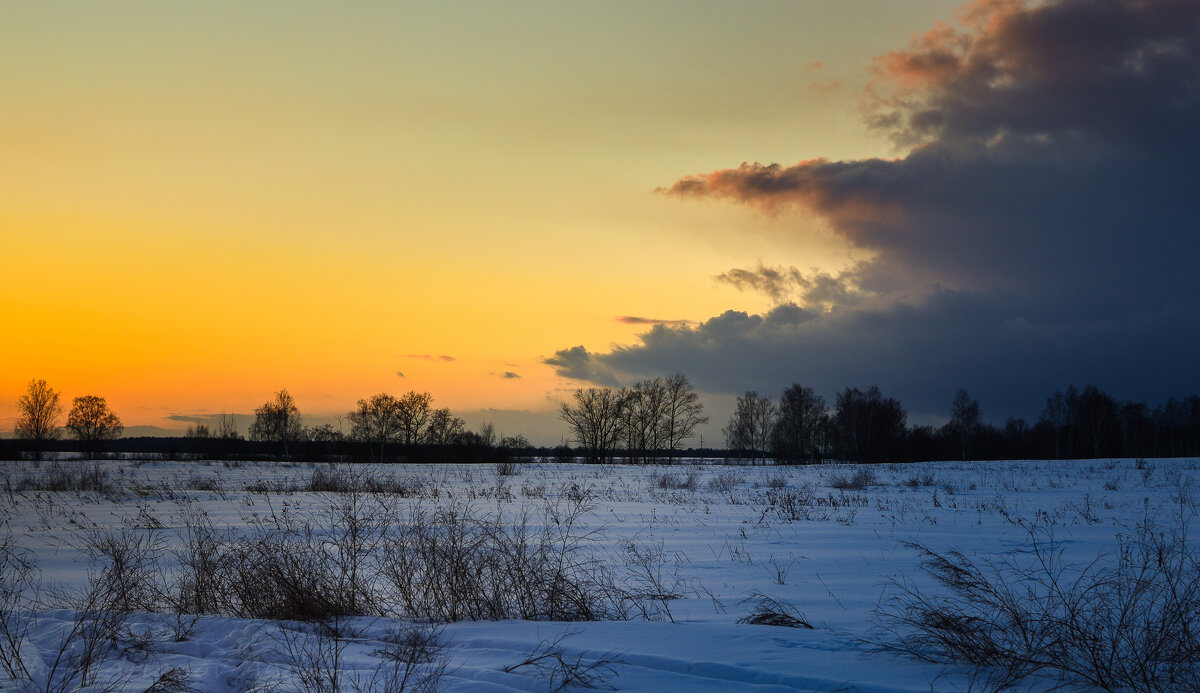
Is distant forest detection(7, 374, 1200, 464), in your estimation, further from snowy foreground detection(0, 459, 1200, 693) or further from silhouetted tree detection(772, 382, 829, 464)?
snowy foreground detection(0, 459, 1200, 693)

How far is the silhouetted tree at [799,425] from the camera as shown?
86231 millimetres

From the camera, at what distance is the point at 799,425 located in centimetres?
8619

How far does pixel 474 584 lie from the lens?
5.95 metres

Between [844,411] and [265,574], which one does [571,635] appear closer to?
[265,574]

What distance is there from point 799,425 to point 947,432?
22686 millimetres

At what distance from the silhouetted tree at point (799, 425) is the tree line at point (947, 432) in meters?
0.13

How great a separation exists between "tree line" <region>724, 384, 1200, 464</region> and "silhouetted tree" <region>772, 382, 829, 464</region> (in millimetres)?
132

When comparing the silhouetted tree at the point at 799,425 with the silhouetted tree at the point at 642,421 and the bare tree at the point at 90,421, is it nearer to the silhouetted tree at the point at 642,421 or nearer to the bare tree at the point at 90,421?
the silhouetted tree at the point at 642,421

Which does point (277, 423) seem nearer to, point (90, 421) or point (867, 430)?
point (90, 421)

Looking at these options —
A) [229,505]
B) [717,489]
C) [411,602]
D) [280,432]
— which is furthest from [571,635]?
[280,432]

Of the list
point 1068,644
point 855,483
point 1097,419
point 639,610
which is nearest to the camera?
point 1068,644

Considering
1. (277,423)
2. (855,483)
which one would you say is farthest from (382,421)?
(855,483)

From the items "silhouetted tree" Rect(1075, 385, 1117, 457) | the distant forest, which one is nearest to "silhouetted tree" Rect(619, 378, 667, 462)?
the distant forest

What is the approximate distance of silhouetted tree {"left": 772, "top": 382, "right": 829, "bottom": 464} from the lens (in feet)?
283
